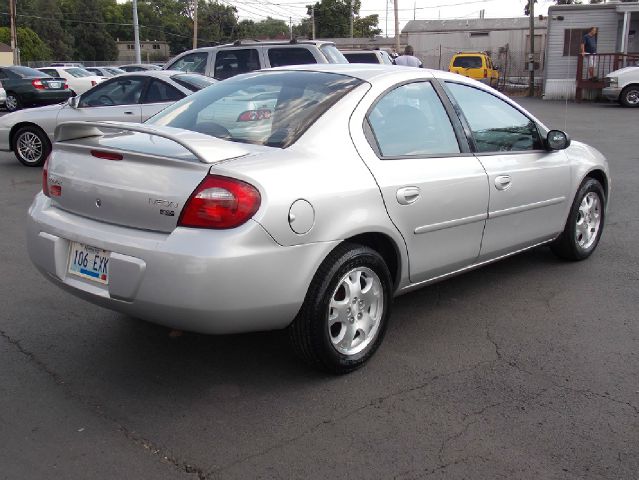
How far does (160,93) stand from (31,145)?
7.69 feet

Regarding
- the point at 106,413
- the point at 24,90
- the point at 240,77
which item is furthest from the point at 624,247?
the point at 24,90

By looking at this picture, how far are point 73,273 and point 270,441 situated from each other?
52.8 inches

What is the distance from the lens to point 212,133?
375 centimetres

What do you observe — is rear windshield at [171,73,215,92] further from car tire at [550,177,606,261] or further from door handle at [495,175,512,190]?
door handle at [495,175,512,190]

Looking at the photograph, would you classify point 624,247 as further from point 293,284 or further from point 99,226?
point 99,226

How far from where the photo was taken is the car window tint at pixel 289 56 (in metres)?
11.6

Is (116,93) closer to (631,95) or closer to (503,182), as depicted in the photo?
(503,182)

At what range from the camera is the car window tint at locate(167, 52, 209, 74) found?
12.2 meters

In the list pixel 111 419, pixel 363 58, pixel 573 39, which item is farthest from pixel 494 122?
pixel 573 39

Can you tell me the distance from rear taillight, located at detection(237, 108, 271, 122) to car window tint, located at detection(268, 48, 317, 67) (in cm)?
809

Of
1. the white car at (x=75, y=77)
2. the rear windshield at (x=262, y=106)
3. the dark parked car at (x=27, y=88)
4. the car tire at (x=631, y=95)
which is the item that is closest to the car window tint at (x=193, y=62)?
the rear windshield at (x=262, y=106)

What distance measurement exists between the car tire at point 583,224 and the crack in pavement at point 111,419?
3678 mm

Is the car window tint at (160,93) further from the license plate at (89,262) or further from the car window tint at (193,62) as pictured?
the license plate at (89,262)

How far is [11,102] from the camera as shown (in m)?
22.4
